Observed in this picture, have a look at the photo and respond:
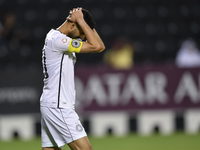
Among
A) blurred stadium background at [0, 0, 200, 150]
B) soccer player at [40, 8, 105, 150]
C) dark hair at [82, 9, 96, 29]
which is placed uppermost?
dark hair at [82, 9, 96, 29]

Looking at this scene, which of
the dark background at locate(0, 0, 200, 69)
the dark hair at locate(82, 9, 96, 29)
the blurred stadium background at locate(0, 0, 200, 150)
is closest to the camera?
the dark hair at locate(82, 9, 96, 29)

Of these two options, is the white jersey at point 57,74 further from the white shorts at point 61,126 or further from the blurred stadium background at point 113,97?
the blurred stadium background at point 113,97

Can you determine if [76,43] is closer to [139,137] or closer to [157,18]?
[139,137]

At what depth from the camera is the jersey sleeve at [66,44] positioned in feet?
14.2

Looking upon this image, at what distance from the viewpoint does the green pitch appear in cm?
786

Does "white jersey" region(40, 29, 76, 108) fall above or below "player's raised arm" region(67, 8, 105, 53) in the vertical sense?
below

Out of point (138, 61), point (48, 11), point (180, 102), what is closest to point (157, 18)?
point (138, 61)

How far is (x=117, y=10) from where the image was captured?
12.9 m

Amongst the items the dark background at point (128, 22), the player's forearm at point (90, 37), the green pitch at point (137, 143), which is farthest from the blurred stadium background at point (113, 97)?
the player's forearm at point (90, 37)

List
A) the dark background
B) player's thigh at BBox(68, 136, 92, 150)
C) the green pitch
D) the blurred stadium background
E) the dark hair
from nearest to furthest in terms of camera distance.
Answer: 1. player's thigh at BBox(68, 136, 92, 150)
2. the dark hair
3. the green pitch
4. the blurred stadium background
5. the dark background

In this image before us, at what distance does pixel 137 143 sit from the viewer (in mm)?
8438

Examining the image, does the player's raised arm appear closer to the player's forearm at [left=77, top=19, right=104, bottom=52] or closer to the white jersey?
the player's forearm at [left=77, top=19, right=104, bottom=52]

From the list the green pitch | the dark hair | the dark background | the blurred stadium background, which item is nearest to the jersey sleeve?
the dark hair

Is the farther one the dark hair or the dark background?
the dark background
